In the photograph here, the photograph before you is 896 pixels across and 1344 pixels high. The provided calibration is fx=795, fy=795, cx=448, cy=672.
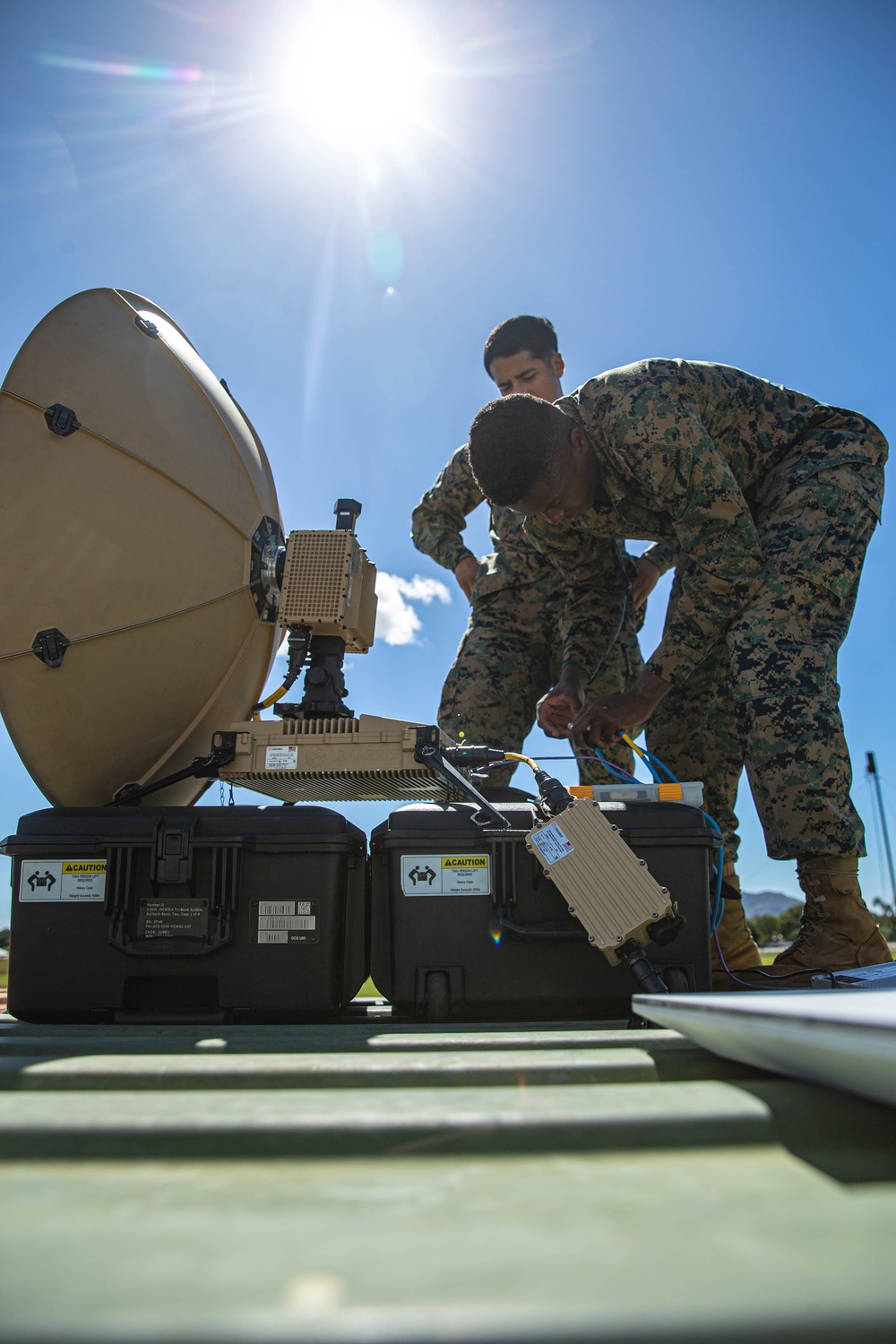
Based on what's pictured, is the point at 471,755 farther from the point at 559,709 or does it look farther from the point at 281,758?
the point at 559,709

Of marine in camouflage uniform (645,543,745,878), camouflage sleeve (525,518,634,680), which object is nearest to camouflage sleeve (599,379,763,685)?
marine in camouflage uniform (645,543,745,878)

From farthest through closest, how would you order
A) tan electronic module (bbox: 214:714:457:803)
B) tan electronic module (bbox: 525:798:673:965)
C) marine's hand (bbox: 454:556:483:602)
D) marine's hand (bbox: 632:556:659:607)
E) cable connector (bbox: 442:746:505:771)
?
marine's hand (bbox: 454:556:483:602) < marine's hand (bbox: 632:556:659:607) < cable connector (bbox: 442:746:505:771) < tan electronic module (bbox: 214:714:457:803) < tan electronic module (bbox: 525:798:673:965)

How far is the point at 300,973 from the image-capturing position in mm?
1569

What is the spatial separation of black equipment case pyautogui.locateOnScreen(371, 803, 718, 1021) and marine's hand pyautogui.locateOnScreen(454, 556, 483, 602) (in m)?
2.47

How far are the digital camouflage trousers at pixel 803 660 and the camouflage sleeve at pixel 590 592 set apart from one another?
0.77m

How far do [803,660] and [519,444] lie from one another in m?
1.10

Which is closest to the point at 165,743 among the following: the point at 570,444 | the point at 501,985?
the point at 501,985

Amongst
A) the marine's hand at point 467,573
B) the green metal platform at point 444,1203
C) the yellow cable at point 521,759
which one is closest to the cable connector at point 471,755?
the yellow cable at point 521,759

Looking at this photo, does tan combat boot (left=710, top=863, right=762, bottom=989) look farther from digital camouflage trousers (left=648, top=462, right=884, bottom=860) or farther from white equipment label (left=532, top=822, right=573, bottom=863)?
white equipment label (left=532, top=822, right=573, bottom=863)

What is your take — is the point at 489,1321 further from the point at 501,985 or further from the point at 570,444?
the point at 570,444

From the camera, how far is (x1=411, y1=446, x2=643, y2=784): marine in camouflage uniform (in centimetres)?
340

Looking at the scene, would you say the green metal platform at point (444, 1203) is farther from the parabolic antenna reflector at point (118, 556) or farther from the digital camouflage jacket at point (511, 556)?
the digital camouflage jacket at point (511, 556)

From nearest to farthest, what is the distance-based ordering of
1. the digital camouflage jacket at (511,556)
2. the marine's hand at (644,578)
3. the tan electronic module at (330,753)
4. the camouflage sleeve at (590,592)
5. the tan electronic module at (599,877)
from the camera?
the tan electronic module at (599,877)
the tan electronic module at (330,753)
the camouflage sleeve at (590,592)
the digital camouflage jacket at (511,556)
the marine's hand at (644,578)

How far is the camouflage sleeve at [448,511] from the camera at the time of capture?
420cm
